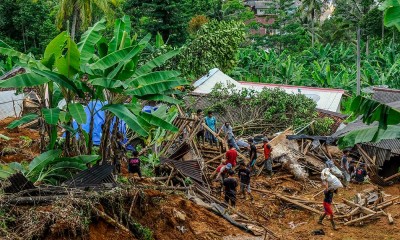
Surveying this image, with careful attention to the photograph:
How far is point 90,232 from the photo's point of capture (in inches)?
334

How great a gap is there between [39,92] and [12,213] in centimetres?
326

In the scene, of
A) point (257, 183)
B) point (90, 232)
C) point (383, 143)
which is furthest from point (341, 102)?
point (90, 232)

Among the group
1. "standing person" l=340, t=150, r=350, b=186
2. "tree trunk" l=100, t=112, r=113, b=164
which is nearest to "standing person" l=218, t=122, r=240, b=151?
"standing person" l=340, t=150, r=350, b=186

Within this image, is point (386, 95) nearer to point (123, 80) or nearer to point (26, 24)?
point (123, 80)

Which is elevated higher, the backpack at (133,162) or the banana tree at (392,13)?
the banana tree at (392,13)

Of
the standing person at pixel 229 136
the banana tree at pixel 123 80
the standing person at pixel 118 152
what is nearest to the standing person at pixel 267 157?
the standing person at pixel 229 136

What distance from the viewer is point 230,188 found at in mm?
12594

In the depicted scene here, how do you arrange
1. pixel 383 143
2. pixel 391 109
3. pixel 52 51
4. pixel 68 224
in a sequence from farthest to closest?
pixel 383 143 < pixel 52 51 < pixel 391 109 < pixel 68 224

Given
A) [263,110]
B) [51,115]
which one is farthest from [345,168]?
[51,115]

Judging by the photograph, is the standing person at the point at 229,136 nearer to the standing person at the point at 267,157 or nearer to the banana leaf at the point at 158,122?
the standing person at the point at 267,157

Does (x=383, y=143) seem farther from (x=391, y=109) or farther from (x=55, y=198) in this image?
(x=55, y=198)

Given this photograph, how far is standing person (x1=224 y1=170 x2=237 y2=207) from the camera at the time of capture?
12.4 metres

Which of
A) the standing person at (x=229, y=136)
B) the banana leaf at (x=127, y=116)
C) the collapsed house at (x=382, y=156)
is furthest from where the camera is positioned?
the collapsed house at (x=382, y=156)

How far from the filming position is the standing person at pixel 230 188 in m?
12.4
